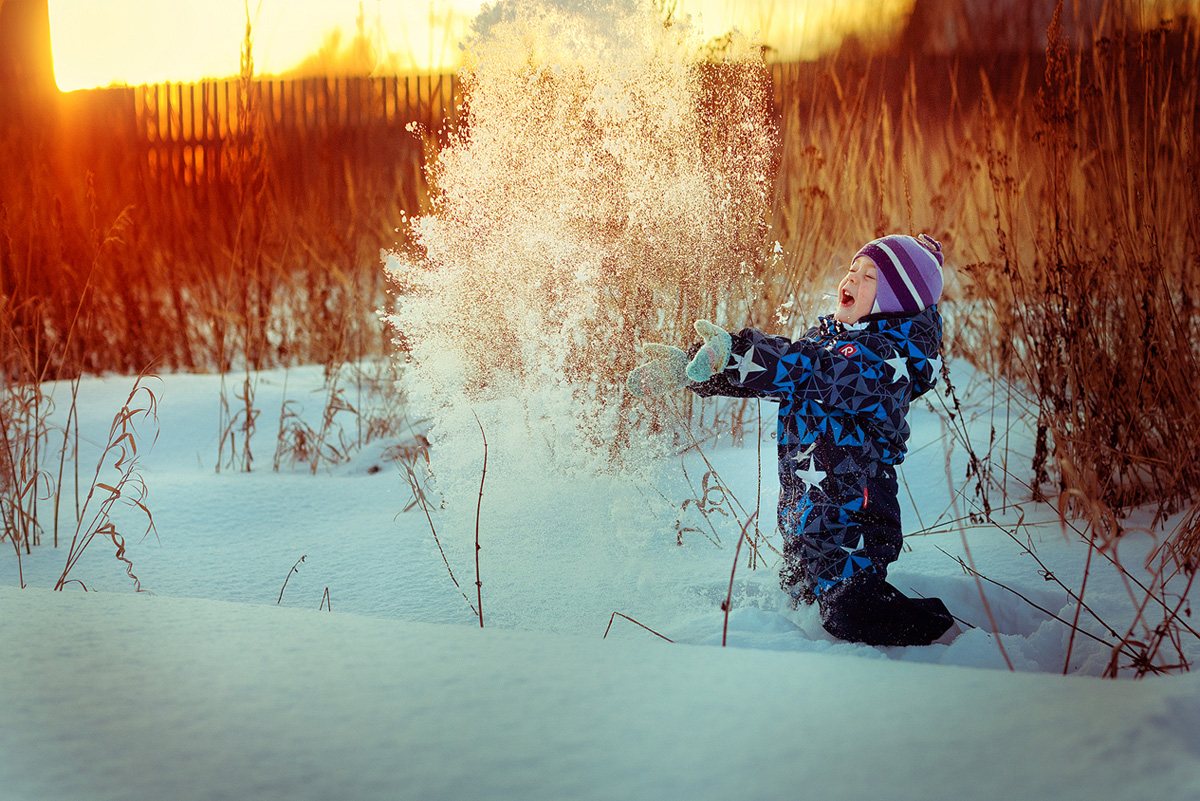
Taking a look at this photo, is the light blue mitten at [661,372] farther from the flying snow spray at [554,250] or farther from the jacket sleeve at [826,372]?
the flying snow spray at [554,250]

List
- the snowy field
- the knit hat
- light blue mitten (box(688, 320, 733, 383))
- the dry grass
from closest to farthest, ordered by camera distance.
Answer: the snowy field
light blue mitten (box(688, 320, 733, 383))
the knit hat
the dry grass

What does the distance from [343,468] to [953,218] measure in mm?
2296

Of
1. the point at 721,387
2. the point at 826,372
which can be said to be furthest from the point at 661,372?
the point at 826,372

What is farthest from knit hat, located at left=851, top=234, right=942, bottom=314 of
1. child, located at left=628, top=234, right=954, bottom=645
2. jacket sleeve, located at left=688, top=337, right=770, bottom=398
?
jacket sleeve, located at left=688, top=337, right=770, bottom=398

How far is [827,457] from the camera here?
55.9 inches

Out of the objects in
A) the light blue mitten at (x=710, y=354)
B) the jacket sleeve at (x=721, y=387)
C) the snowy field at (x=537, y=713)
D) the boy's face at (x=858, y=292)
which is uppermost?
the boy's face at (x=858, y=292)

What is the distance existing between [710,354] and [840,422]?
10.6 inches

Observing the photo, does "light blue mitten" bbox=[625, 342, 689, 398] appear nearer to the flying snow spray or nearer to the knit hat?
the knit hat

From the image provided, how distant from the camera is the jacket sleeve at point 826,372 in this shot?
133 centimetres

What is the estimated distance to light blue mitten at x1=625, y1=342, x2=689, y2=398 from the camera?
137 cm

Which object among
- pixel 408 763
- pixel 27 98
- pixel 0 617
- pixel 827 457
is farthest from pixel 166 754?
pixel 27 98

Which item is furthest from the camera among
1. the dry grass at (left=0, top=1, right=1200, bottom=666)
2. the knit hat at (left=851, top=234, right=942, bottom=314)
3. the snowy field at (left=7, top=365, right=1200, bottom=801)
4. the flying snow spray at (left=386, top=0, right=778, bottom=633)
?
the flying snow spray at (left=386, top=0, right=778, bottom=633)

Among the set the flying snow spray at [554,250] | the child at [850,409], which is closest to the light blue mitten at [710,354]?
the child at [850,409]

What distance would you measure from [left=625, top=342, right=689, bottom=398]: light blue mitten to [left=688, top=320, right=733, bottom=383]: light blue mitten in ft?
0.12
